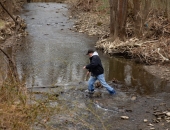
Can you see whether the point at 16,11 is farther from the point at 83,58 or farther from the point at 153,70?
the point at 153,70

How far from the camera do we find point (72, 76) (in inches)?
529

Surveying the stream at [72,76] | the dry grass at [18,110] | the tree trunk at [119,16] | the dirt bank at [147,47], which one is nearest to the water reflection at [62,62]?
the stream at [72,76]

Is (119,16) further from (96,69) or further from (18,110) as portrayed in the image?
(18,110)

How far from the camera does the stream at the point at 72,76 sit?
8.88 meters

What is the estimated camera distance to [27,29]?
23078mm

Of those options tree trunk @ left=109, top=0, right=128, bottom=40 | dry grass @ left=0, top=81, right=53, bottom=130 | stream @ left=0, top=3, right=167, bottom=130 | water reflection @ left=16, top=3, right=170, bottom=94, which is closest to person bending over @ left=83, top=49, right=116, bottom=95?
stream @ left=0, top=3, right=167, bottom=130

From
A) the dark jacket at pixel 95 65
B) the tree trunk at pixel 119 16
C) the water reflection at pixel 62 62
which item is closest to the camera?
the dark jacket at pixel 95 65

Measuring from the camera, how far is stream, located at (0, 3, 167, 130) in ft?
29.1

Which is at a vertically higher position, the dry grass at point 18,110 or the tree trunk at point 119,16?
the tree trunk at point 119,16

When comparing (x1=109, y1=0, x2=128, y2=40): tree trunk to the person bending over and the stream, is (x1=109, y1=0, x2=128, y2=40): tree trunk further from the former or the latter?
the person bending over

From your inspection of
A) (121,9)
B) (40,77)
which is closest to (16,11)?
(121,9)

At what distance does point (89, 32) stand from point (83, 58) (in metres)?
6.57

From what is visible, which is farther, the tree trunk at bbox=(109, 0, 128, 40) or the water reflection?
the tree trunk at bbox=(109, 0, 128, 40)

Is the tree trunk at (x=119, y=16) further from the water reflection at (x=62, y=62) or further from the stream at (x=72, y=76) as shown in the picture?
the water reflection at (x=62, y=62)
